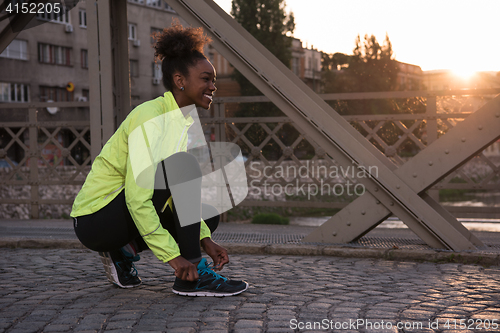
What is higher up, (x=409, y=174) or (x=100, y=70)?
(x=100, y=70)

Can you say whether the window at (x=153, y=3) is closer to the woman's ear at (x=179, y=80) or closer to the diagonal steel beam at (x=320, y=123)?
the diagonal steel beam at (x=320, y=123)

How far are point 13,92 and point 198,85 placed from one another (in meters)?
39.0

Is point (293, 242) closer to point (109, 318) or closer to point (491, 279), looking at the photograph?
point (491, 279)

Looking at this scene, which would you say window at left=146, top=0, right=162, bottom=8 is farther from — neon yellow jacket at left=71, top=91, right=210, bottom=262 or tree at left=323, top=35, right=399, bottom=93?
neon yellow jacket at left=71, top=91, right=210, bottom=262

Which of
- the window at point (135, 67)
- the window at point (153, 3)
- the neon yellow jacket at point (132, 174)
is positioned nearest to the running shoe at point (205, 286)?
the neon yellow jacket at point (132, 174)

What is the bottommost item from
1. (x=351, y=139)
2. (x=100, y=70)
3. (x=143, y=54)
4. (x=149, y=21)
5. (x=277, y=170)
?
(x=277, y=170)

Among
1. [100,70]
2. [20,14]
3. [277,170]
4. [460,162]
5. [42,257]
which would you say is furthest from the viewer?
[277,170]

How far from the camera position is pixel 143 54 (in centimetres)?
4656

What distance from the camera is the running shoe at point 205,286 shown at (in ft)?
9.96

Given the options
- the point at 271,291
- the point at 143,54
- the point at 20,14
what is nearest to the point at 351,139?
the point at 271,291

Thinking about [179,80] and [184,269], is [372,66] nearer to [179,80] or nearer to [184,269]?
[179,80]

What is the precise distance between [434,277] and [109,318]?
222cm

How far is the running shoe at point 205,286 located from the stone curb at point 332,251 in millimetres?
1588

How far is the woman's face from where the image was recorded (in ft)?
10.2
